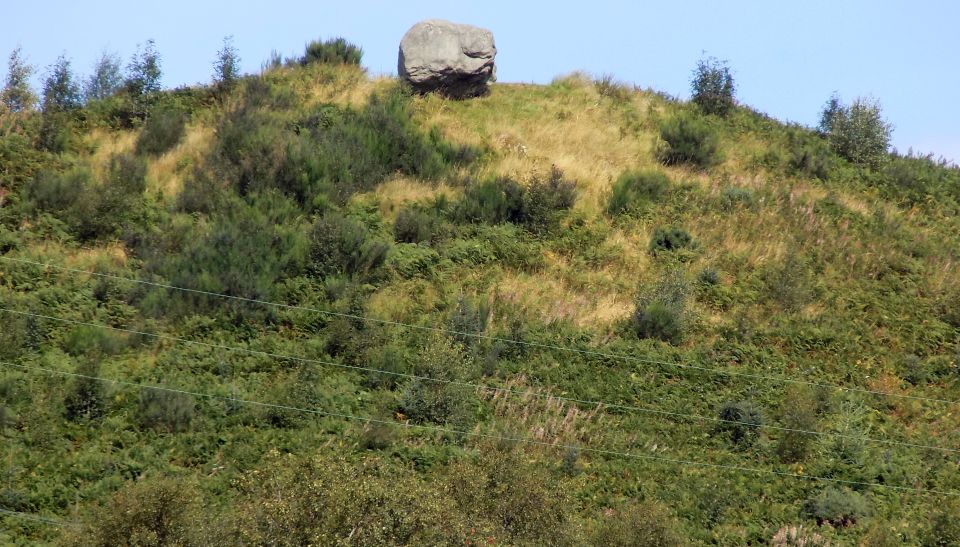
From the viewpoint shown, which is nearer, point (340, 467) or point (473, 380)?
point (340, 467)

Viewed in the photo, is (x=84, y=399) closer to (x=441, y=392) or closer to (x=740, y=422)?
(x=441, y=392)

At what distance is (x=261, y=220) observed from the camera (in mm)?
27422

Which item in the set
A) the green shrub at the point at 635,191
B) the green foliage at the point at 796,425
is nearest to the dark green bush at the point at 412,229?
the green shrub at the point at 635,191

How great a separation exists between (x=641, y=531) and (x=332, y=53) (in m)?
26.8

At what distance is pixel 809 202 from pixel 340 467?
2217cm

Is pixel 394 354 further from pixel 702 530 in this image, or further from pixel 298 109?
pixel 298 109

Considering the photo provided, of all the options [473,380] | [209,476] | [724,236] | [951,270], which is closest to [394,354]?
[473,380]

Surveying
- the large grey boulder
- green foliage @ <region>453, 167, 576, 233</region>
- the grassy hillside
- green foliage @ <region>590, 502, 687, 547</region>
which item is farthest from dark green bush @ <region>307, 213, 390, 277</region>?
the large grey boulder

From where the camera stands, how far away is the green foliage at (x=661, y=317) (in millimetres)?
24906

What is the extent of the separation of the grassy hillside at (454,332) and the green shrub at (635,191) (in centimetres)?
10

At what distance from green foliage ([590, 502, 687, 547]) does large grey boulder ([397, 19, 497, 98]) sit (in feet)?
76.2

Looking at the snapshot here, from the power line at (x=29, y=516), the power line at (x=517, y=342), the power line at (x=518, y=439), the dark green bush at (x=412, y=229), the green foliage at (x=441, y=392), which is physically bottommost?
the power line at (x=29, y=516)

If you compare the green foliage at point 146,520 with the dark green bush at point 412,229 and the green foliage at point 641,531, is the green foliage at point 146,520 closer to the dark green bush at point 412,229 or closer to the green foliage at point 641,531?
the green foliage at point 641,531

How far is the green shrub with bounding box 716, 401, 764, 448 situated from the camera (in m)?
21.9
